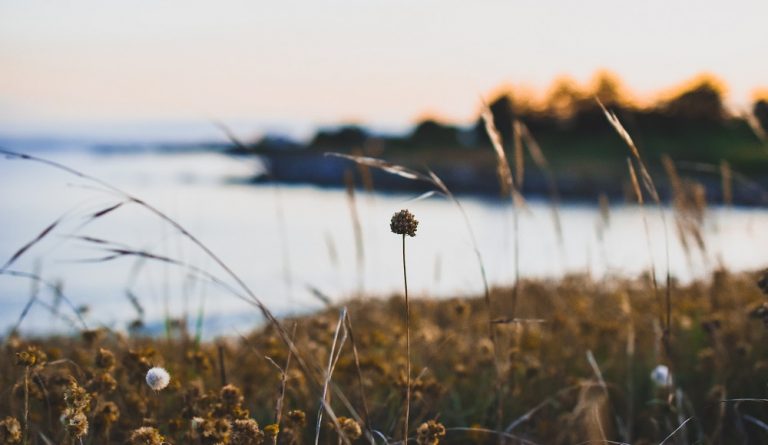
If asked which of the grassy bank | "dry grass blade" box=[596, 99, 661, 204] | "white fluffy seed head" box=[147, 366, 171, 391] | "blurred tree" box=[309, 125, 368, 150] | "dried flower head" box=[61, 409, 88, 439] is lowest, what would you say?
the grassy bank

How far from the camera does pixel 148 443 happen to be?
1.48 metres

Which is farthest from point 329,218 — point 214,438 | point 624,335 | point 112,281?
point 214,438

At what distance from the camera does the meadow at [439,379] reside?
5.66 feet

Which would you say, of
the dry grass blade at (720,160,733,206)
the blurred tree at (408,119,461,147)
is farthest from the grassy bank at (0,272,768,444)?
the blurred tree at (408,119,461,147)

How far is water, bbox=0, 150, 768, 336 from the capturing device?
4.09 m

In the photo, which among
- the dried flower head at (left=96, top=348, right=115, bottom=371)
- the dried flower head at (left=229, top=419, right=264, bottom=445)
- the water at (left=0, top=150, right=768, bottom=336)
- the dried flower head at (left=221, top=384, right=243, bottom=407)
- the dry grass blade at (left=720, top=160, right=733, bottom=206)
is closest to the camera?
the dried flower head at (left=229, top=419, right=264, bottom=445)

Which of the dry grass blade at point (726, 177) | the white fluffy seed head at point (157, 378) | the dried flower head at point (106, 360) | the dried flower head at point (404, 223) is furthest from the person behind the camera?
the dry grass blade at point (726, 177)

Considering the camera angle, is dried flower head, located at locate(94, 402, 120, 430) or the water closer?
dried flower head, located at locate(94, 402, 120, 430)

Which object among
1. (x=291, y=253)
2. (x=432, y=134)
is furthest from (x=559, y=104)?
(x=291, y=253)

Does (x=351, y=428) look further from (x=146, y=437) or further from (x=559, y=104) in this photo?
(x=559, y=104)

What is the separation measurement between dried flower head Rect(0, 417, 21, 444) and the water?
0.42 m

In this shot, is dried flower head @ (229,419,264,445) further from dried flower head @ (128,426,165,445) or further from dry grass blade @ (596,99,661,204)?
dry grass blade @ (596,99,661,204)

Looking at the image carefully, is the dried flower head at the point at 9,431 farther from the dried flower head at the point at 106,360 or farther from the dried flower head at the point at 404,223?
the dried flower head at the point at 404,223

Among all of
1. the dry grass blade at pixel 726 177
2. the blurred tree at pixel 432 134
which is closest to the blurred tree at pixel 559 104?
the blurred tree at pixel 432 134
